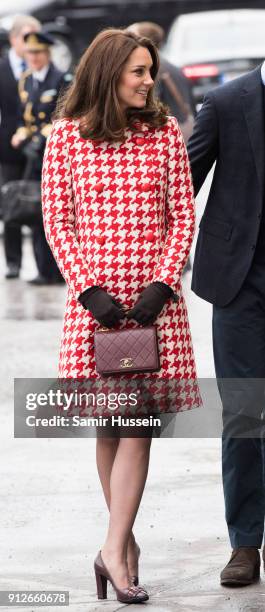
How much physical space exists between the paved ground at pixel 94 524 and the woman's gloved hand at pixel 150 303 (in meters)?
0.87

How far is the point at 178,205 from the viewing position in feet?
16.0

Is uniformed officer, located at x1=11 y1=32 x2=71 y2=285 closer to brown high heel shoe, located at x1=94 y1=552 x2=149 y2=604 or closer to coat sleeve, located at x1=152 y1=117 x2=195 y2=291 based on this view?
coat sleeve, located at x1=152 y1=117 x2=195 y2=291

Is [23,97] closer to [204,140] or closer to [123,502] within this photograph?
[204,140]

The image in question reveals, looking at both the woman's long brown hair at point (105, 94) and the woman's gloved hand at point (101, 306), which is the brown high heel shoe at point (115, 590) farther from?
the woman's long brown hair at point (105, 94)

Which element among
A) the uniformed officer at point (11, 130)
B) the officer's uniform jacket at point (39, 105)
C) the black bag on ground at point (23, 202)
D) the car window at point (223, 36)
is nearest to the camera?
the black bag on ground at point (23, 202)

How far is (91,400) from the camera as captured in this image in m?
4.82

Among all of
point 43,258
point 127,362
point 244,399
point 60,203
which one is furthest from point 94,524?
point 43,258

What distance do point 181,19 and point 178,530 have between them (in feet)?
51.8

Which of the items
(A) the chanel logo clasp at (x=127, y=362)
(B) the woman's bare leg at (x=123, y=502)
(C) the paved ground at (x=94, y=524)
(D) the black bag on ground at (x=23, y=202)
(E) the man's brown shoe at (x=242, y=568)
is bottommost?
(D) the black bag on ground at (x=23, y=202)

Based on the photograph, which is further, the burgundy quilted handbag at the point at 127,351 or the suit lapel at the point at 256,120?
the suit lapel at the point at 256,120

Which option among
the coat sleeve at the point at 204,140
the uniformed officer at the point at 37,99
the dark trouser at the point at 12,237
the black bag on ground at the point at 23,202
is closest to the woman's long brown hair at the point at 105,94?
the coat sleeve at the point at 204,140

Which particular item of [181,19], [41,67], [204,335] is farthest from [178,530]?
[181,19]

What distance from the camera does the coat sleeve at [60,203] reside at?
4816mm

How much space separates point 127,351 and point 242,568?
0.84 meters
